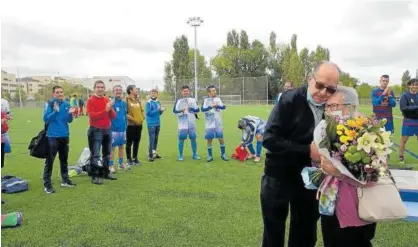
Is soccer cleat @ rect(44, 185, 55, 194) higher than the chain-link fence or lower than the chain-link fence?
lower

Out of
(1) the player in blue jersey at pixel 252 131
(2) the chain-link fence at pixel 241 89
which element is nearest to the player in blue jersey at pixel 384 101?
(1) the player in blue jersey at pixel 252 131

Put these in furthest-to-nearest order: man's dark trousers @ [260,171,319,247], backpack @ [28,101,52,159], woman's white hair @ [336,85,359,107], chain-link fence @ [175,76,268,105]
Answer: chain-link fence @ [175,76,268,105]
backpack @ [28,101,52,159]
man's dark trousers @ [260,171,319,247]
woman's white hair @ [336,85,359,107]

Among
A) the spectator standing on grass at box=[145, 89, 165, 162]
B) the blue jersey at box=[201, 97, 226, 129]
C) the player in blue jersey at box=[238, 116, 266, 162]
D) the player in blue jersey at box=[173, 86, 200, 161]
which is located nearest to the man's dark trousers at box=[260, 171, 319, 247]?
the player in blue jersey at box=[238, 116, 266, 162]

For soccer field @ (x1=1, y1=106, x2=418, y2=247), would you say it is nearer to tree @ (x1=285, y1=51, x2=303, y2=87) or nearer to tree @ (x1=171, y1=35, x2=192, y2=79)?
tree @ (x1=285, y1=51, x2=303, y2=87)

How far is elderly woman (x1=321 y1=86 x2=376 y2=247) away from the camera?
7.46 feet

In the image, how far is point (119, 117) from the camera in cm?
802

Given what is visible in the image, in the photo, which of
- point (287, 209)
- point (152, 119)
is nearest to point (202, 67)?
point (152, 119)

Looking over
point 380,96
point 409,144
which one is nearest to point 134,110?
point 380,96

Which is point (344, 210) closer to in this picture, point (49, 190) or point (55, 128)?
point (55, 128)

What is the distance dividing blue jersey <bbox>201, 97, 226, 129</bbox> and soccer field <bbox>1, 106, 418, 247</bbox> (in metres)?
1.25

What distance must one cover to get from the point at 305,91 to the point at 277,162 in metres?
0.55

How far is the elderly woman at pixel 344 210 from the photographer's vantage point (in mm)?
2273

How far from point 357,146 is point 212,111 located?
7.14 meters

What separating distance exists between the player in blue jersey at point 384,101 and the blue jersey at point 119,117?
5683 millimetres
